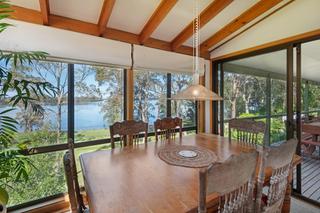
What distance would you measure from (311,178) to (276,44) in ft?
6.51

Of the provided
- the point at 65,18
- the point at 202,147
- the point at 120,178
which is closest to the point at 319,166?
the point at 202,147

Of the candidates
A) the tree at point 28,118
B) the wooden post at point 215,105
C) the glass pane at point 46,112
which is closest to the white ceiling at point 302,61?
the wooden post at point 215,105

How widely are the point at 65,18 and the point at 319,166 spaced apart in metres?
4.05

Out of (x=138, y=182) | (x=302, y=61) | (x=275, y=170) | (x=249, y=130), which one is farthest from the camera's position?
(x=302, y=61)

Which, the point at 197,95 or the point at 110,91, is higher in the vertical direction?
the point at 110,91

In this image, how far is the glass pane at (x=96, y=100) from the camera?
261 cm

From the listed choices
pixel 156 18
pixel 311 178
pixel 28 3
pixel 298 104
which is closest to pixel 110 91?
pixel 156 18

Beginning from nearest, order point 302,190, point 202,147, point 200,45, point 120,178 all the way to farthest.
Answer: point 120,178 → point 202,147 → point 302,190 → point 200,45

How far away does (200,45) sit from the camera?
136 inches

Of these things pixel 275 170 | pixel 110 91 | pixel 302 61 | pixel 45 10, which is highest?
pixel 45 10

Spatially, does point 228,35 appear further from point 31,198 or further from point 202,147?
point 31,198

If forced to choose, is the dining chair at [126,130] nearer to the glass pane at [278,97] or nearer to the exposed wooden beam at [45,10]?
the exposed wooden beam at [45,10]

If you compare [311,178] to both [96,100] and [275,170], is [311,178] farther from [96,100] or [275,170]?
[96,100]

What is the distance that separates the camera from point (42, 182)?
2379 mm
